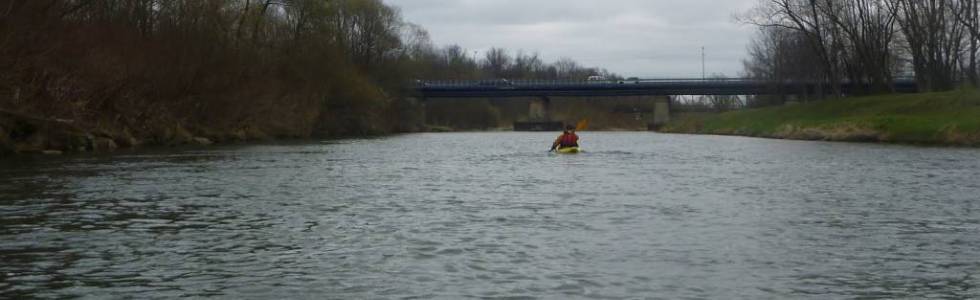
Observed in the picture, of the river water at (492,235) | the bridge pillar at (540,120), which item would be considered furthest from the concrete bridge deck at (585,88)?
the river water at (492,235)

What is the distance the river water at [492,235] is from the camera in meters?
11.5

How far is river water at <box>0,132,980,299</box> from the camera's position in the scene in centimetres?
1145

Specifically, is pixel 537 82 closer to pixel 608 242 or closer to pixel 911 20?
pixel 911 20

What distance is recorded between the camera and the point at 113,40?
172 feet

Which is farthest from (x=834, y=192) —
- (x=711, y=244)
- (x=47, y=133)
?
(x=47, y=133)

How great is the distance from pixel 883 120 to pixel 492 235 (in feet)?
163

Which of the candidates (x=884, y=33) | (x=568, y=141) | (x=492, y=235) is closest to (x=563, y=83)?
(x=884, y=33)

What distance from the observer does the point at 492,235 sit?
1565 centimetres

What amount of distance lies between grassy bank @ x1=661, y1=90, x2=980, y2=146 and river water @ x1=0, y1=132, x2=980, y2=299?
79.6 feet

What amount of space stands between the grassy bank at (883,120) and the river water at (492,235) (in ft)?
79.6

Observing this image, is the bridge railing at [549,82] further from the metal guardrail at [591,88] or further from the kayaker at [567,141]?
the kayaker at [567,141]

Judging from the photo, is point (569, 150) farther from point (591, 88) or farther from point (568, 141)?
point (591, 88)

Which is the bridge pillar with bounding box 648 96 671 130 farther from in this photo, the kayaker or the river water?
the river water

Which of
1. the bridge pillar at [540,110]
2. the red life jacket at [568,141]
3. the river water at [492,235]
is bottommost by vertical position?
the river water at [492,235]
